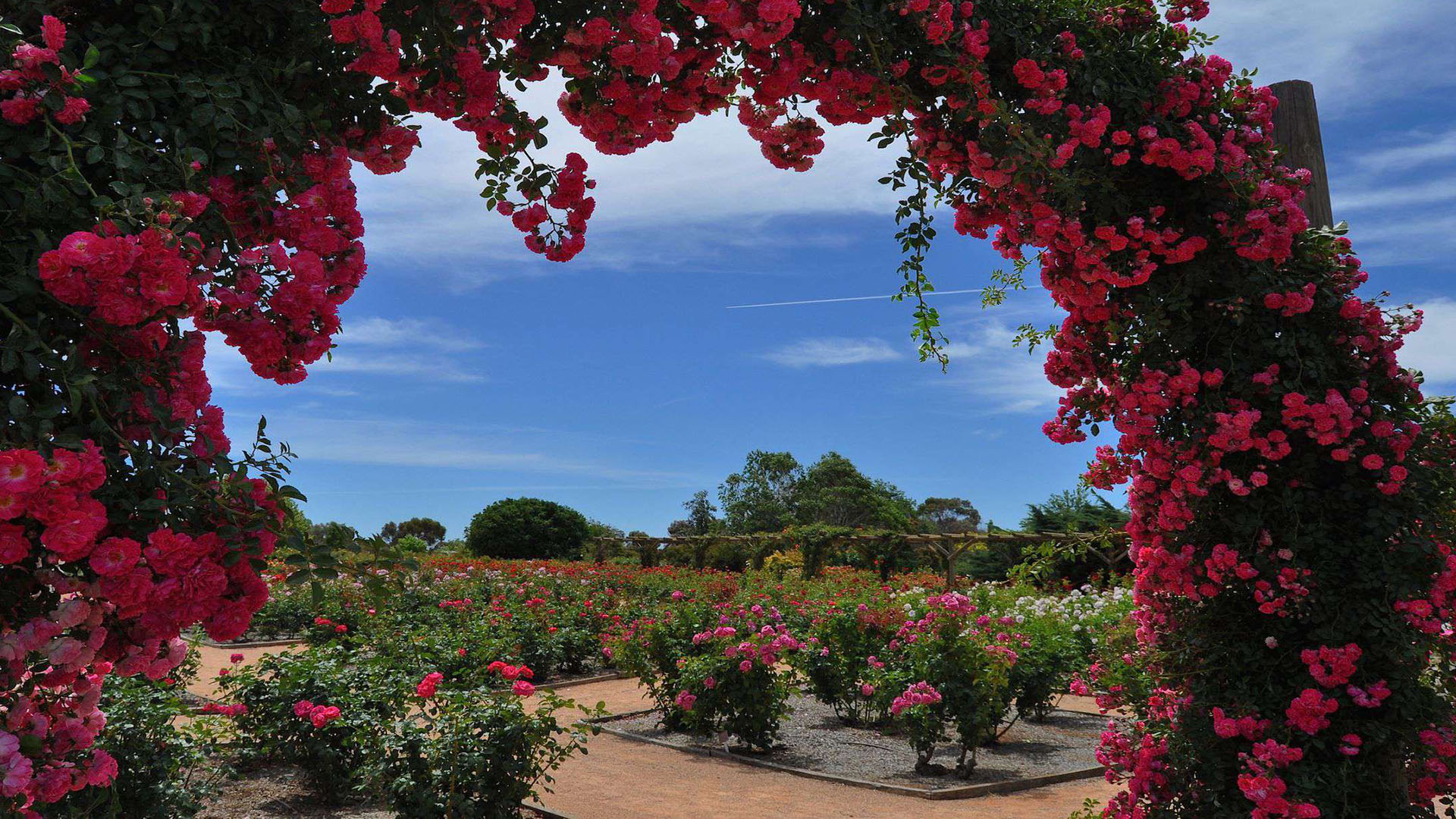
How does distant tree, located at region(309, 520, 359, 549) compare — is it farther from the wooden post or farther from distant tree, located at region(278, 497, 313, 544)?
the wooden post

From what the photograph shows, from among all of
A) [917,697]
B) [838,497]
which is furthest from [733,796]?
[838,497]

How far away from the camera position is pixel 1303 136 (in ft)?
13.9

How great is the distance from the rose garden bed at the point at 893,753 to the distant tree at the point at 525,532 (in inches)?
785

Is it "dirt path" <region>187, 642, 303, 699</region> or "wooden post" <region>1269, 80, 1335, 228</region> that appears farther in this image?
"dirt path" <region>187, 642, 303, 699</region>

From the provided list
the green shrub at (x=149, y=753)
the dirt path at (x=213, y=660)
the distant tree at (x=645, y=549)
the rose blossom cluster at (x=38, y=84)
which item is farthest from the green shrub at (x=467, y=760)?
the distant tree at (x=645, y=549)

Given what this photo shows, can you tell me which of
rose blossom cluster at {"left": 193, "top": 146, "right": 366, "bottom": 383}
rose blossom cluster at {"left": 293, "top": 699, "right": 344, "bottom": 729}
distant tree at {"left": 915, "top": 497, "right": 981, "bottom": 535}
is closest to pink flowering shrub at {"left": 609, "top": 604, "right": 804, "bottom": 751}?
rose blossom cluster at {"left": 293, "top": 699, "right": 344, "bottom": 729}

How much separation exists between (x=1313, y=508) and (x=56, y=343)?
12.4 ft

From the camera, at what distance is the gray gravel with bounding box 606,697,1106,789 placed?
255 inches

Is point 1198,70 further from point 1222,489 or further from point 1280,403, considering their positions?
point 1222,489

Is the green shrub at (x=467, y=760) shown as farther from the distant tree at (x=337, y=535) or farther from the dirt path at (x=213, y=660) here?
the dirt path at (x=213, y=660)

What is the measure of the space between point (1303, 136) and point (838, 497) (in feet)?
128

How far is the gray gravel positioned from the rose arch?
8.59ft

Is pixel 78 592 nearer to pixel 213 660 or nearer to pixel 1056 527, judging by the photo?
pixel 213 660

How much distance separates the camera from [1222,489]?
3729 millimetres
